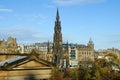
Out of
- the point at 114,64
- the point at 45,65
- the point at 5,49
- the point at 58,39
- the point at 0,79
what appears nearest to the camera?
the point at 0,79

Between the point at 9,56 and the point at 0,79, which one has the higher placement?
the point at 9,56

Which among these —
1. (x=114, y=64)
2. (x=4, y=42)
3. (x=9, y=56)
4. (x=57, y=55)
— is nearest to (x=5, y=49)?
(x=4, y=42)

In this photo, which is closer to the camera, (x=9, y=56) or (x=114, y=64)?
(x=9, y=56)

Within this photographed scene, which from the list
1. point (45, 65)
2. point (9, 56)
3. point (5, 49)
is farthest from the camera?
point (5, 49)

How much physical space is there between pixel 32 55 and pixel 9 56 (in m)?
6.13

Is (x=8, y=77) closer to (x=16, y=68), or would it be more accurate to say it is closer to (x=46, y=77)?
(x=16, y=68)

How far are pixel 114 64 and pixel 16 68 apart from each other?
51943mm

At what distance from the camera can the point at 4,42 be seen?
139875 millimetres

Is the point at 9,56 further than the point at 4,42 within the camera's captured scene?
No

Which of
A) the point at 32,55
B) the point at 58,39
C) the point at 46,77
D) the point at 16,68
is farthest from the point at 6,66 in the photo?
the point at 58,39

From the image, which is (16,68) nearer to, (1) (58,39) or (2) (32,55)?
(2) (32,55)

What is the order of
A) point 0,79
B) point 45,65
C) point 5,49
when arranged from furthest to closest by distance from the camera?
1. point 5,49
2. point 45,65
3. point 0,79

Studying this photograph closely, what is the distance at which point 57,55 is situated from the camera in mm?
125375

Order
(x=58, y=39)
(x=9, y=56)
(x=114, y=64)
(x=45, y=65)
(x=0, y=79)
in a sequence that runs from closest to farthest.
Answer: (x=0, y=79), (x=45, y=65), (x=9, y=56), (x=114, y=64), (x=58, y=39)
